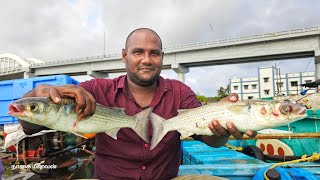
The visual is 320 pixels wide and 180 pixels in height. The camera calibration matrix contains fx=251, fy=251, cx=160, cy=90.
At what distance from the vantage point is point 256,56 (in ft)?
124

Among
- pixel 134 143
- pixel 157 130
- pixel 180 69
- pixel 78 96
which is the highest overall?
pixel 180 69

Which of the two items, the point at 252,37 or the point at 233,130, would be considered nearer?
the point at 233,130

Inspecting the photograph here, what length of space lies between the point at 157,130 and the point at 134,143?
352 mm

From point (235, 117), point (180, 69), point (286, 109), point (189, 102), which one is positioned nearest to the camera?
point (286, 109)

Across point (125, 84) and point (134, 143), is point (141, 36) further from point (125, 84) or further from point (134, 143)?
point (134, 143)

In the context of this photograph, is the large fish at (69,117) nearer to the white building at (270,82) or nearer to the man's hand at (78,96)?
the man's hand at (78,96)

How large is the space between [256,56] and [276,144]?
32.1 metres

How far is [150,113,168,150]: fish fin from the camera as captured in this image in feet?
9.76

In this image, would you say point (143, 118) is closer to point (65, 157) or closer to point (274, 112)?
point (274, 112)

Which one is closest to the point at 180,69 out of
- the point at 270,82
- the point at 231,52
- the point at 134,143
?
the point at 231,52

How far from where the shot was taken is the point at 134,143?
3.10m

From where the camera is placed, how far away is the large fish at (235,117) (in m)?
2.60

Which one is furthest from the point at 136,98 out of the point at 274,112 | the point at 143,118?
the point at 274,112

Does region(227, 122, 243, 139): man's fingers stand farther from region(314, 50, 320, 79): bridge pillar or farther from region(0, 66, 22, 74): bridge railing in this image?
region(0, 66, 22, 74): bridge railing
